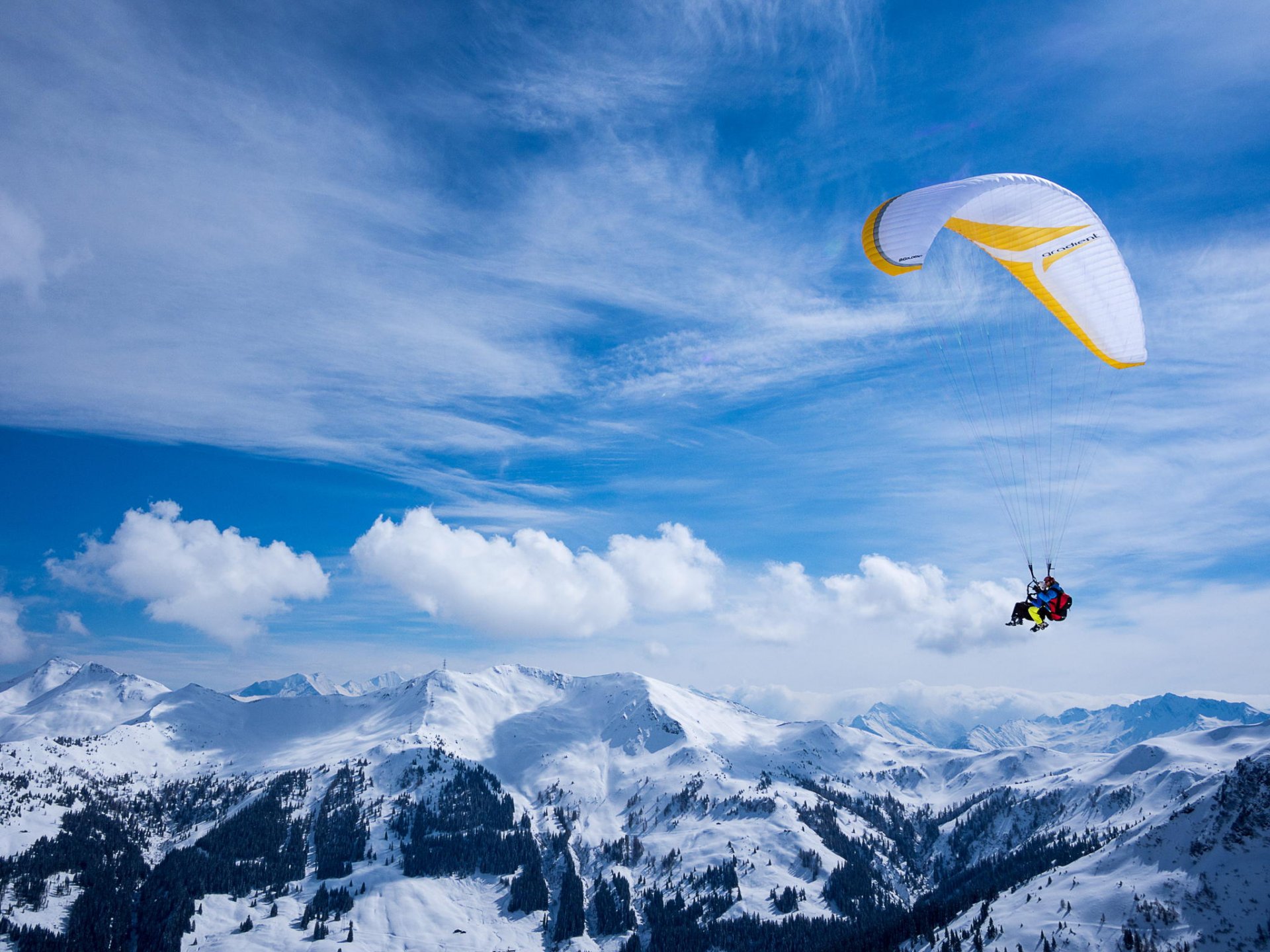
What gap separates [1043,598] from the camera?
38375mm

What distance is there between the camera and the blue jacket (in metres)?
38.1

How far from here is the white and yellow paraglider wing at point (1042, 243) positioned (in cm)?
3525

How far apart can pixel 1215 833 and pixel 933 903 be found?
70454 mm

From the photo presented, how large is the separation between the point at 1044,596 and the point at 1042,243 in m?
20.7

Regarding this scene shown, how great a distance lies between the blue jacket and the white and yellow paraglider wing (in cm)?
1363

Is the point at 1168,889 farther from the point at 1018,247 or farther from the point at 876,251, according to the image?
the point at 876,251

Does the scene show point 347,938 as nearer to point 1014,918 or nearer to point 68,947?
point 68,947

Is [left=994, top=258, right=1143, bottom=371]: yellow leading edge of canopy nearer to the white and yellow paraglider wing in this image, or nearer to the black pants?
the white and yellow paraglider wing

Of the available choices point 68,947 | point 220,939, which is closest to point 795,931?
point 220,939

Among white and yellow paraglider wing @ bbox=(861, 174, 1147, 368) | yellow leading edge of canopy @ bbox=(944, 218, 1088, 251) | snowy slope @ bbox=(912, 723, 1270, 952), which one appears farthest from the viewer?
snowy slope @ bbox=(912, 723, 1270, 952)

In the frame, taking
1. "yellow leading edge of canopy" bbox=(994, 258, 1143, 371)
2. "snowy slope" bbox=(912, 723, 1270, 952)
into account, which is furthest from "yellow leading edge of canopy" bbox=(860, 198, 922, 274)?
"snowy slope" bbox=(912, 723, 1270, 952)

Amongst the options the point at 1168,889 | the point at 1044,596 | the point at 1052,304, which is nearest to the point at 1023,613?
the point at 1044,596

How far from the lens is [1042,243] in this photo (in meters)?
37.2

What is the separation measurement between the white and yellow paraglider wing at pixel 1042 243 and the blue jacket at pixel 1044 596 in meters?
13.6
